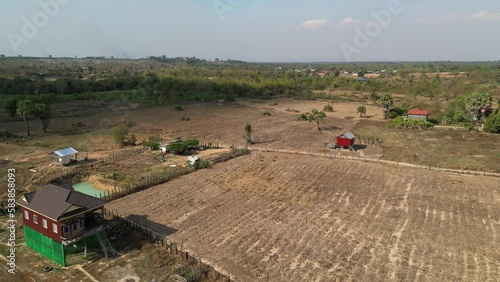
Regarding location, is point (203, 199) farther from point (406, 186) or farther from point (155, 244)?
point (406, 186)

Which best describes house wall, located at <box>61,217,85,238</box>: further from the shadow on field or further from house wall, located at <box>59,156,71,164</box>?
house wall, located at <box>59,156,71,164</box>

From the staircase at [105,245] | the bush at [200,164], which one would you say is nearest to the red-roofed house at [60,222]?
the staircase at [105,245]

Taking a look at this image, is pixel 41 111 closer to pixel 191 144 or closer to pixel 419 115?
pixel 191 144

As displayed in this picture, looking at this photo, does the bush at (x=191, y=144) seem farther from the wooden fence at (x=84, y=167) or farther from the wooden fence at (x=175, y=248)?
the wooden fence at (x=175, y=248)

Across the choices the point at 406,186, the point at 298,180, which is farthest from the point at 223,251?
the point at 406,186

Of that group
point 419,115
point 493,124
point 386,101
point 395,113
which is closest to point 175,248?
point 493,124

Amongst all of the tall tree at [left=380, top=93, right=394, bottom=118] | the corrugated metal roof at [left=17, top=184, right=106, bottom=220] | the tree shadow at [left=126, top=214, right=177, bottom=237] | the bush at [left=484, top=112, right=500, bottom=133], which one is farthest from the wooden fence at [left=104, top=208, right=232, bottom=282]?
the tall tree at [left=380, top=93, right=394, bottom=118]
